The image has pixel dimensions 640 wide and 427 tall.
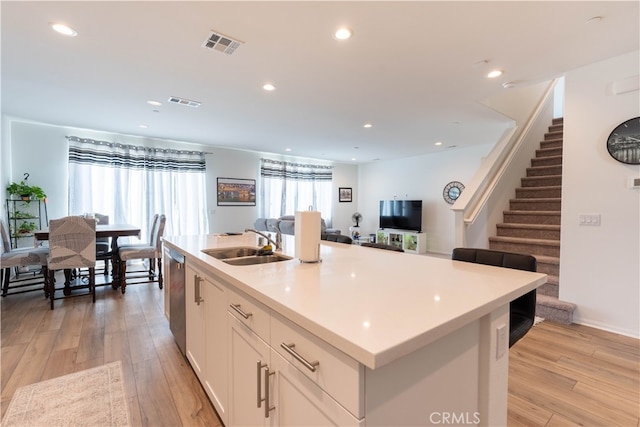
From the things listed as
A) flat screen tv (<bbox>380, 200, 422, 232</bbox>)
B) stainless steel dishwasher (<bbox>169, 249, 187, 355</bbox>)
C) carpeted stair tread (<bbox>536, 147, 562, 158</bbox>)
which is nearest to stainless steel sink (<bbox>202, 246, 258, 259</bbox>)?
stainless steel dishwasher (<bbox>169, 249, 187, 355</bbox>)

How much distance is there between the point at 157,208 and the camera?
5.73 m

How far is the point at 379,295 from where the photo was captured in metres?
1.04

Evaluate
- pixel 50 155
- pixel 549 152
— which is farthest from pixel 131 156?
pixel 549 152

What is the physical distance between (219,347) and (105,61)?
2.69m

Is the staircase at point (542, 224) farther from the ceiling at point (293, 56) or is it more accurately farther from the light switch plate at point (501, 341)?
the light switch plate at point (501, 341)

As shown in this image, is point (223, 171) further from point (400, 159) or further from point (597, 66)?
point (597, 66)

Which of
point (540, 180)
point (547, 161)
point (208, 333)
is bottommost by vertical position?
point (208, 333)

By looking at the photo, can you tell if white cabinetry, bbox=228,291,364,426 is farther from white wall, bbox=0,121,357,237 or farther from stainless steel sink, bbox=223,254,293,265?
white wall, bbox=0,121,357,237

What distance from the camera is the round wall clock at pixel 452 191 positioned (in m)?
6.66

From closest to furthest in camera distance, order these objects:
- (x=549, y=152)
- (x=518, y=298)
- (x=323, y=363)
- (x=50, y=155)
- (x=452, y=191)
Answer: (x=323, y=363)
(x=518, y=298)
(x=549, y=152)
(x=50, y=155)
(x=452, y=191)

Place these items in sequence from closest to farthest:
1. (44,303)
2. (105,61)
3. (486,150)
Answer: (105,61) < (44,303) < (486,150)

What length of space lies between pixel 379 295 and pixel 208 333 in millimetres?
1154

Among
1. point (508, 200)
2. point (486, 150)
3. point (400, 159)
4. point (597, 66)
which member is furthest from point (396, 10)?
point (400, 159)

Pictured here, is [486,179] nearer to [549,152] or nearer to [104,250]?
[549,152]
